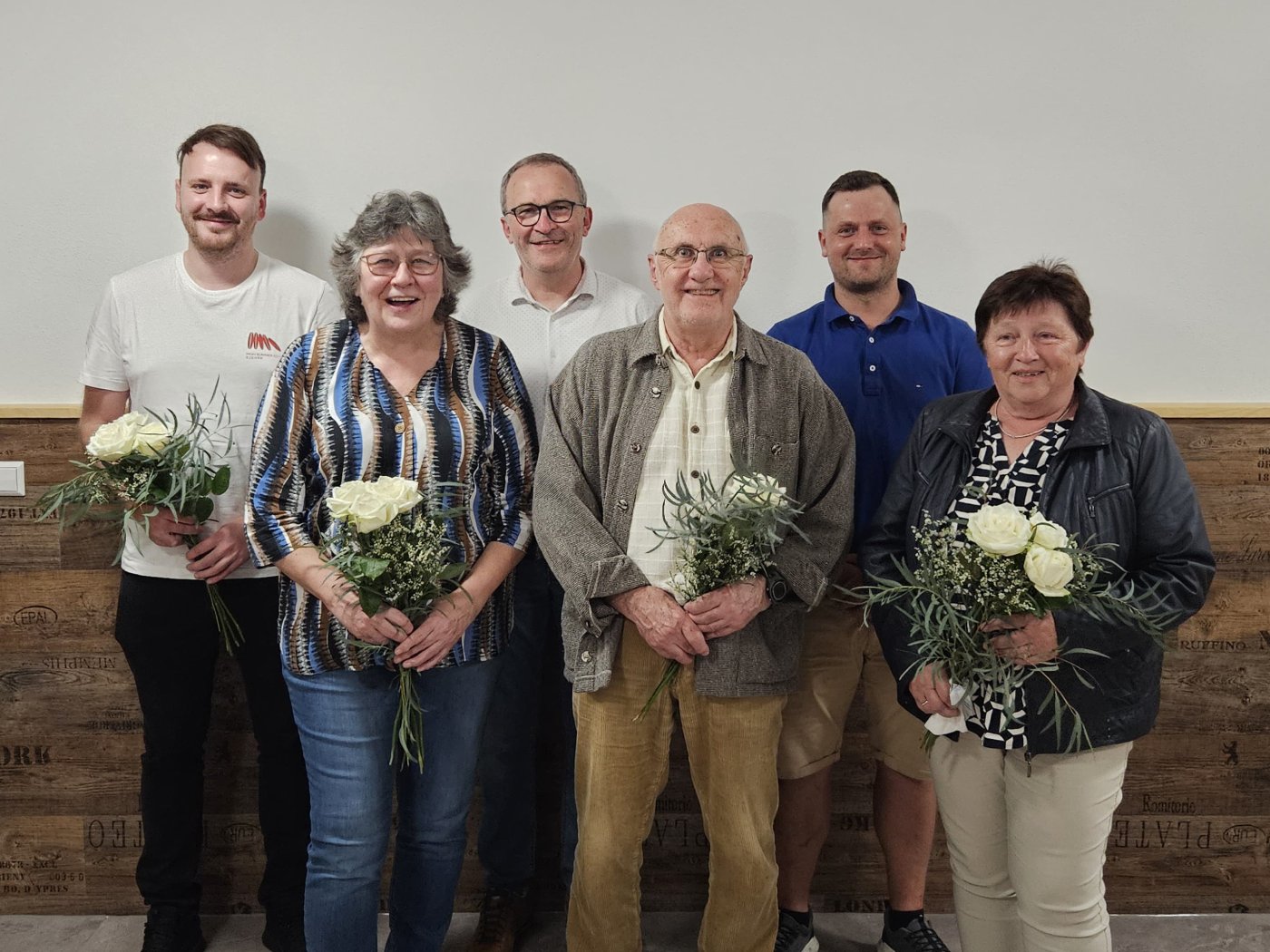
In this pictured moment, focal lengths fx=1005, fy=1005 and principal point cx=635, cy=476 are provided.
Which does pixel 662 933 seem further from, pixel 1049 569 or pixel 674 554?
pixel 1049 569

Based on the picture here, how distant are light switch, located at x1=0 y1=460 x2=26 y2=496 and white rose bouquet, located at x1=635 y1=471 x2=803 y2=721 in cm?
206

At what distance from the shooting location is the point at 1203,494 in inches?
122

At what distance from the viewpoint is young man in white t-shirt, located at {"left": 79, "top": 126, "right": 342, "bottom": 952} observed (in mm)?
2684

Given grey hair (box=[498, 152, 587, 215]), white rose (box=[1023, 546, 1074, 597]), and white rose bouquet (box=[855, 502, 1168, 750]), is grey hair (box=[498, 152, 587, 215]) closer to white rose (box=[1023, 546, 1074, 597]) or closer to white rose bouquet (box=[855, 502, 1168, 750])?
white rose bouquet (box=[855, 502, 1168, 750])

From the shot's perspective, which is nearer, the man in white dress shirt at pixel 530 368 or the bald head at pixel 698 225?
the bald head at pixel 698 225

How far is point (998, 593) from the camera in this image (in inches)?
78.0

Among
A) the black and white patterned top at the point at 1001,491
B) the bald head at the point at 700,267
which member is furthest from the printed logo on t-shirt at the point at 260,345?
the black and white patterned top at the point at 1001,491

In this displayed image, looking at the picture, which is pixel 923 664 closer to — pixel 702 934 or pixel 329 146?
pixel 702 934

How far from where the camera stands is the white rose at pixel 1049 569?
188 centimetres

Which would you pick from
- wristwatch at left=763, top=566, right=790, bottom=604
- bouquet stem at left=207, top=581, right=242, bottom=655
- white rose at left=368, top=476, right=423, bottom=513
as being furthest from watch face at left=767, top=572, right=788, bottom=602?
bouquet stem at left=207, top=581, right=242, bottom=655

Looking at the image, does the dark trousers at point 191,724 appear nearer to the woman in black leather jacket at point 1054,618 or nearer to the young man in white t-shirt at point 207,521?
the young man in white t-shirt at point 207,521

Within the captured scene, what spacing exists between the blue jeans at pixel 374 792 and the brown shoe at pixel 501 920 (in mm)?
468

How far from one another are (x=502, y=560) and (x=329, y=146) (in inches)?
58.3

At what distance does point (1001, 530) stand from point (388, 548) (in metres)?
1.24
